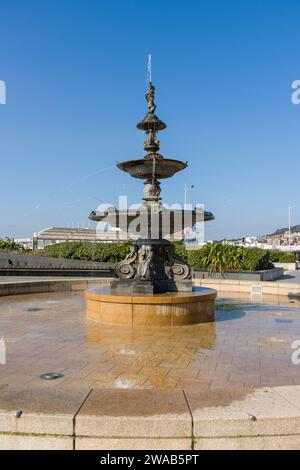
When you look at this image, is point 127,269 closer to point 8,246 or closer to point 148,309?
point 148,309

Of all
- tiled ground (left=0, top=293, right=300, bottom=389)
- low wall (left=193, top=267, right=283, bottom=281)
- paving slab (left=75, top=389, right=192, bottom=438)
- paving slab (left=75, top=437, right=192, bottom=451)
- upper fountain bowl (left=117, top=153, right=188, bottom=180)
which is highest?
upper fountain bowl (left=117, top=153, right=188, bottom=180)

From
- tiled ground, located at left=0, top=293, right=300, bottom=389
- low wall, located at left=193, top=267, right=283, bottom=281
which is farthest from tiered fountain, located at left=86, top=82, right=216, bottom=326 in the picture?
low wall, located at left=193, top=267, right=283, bottom=281

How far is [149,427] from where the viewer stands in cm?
321

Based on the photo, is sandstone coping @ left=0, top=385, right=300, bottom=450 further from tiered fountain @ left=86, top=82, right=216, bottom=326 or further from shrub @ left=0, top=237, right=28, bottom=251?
shrub @ left=0, top=237, right=28, bottom=251

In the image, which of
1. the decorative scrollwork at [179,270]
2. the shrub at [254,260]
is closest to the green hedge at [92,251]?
the shrub at [254,260]

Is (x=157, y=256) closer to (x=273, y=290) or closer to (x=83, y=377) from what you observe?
(x=83, y=377)

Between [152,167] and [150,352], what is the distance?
5875 millimetres

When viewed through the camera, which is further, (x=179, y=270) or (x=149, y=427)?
(x=179, y=270)

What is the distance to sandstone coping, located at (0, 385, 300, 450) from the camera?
10.6 ft

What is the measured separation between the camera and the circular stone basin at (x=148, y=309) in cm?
910

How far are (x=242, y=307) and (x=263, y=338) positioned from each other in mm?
4603

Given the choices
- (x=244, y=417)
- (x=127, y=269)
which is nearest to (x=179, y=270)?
(x=127, y=269)

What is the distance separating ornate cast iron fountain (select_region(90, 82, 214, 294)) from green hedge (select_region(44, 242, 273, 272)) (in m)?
8.16

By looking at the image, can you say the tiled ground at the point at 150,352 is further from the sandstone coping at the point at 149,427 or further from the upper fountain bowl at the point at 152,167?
the upper fountain bowl at the point at 152,167
